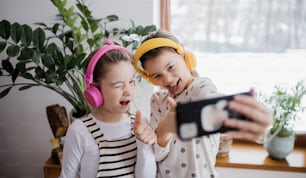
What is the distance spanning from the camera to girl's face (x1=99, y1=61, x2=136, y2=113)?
959mm

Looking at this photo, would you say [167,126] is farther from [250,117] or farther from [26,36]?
[26,36]

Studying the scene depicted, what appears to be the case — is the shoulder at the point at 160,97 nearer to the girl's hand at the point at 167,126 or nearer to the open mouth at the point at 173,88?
the open mouth at the point at 173,88

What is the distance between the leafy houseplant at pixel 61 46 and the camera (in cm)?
140

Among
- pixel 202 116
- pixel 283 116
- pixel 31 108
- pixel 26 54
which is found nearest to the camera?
pixel 202 116

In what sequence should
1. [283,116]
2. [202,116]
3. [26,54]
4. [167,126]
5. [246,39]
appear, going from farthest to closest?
[246,39], [283,116], [26,54], [167,126], [202,116]

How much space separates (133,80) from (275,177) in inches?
39.2

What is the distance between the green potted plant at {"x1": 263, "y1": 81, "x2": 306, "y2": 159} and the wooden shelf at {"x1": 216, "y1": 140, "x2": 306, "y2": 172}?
5cm

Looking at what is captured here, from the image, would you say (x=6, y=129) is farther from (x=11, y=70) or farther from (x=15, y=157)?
(x=11, y=70)

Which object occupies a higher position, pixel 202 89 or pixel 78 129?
pixel 202 89

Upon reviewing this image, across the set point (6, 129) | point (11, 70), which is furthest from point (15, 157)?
point (11, 70)

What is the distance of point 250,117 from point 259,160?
1.14 metres

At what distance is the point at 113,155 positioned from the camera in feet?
3.19

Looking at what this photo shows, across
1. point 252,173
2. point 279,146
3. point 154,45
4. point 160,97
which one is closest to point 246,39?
point 279,146

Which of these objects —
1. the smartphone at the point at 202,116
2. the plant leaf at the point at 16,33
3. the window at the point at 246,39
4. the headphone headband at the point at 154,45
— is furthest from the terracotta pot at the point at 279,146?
the plant leaf at the point at 16,33
